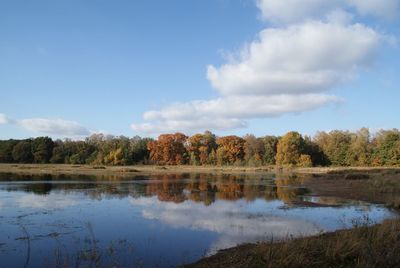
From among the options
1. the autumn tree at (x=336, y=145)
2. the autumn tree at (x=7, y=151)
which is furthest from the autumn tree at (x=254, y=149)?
the autumn tree at (x=7, y=151)

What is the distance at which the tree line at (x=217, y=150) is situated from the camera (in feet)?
329

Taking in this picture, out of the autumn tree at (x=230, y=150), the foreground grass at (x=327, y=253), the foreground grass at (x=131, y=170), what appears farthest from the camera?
the autumn tree at (x=230, y=150)

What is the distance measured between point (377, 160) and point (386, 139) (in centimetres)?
564

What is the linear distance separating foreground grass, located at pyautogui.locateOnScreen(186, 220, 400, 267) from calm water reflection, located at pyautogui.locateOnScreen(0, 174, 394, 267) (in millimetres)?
1423

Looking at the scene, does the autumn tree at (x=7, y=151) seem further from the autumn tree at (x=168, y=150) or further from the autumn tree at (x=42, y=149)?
the autumn tree at (x=168, y=150)

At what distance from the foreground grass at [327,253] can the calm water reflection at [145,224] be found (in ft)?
4.67

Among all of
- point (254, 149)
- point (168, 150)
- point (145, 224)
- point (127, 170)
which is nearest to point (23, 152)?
point (168, 150)

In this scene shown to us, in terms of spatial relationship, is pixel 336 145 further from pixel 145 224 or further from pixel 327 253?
pixel 327 253

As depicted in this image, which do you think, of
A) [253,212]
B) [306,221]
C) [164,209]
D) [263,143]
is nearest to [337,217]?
[306,221]

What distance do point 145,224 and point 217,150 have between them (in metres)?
91.9

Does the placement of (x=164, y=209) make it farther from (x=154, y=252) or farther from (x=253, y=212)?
(x=154, y=252)

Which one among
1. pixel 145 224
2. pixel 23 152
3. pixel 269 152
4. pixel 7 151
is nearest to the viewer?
pixel 145 224

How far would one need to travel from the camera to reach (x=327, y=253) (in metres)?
10.7

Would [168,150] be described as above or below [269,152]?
above
